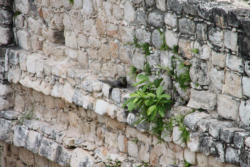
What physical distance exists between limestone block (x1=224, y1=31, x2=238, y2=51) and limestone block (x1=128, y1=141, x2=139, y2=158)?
5.98 ft

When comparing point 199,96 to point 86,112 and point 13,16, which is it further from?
point 13,16

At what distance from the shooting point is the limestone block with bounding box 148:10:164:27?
6.57 meters

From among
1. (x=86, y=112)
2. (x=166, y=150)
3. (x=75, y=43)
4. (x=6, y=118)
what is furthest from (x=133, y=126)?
(x=6, y=118)

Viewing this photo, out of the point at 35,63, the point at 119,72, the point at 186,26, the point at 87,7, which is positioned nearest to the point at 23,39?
the point at 35,63

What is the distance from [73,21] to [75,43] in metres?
0.27

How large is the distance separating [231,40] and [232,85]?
0.41 meters

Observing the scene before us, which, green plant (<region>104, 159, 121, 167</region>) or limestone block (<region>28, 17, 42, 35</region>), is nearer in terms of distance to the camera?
green plant (<region>104, 159, 121, 167</region>)

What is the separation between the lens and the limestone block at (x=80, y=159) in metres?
7.47

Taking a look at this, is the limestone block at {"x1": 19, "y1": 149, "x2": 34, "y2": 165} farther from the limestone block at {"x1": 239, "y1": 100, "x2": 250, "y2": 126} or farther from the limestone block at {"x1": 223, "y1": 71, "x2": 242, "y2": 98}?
the limestone block at {"x1": 239, "y1": 100, "x2": 250, "y2": 126}

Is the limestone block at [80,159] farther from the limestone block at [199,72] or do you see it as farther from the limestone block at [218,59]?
the limestone block at [218,59]

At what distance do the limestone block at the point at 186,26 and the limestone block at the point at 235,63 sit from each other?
0.54m

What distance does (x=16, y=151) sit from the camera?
907cm

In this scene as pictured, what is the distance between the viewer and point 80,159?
7.58 m

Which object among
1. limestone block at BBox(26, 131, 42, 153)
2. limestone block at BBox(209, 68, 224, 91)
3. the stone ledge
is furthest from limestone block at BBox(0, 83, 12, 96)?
limestone block at BBox(209, 68, 224, 91)
